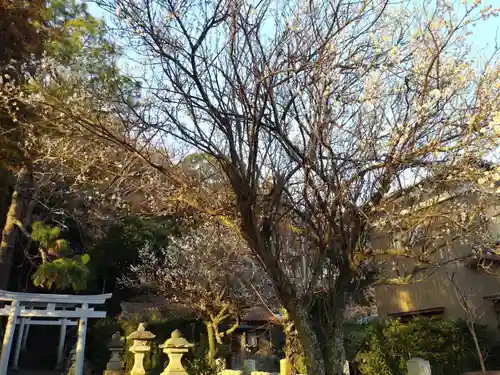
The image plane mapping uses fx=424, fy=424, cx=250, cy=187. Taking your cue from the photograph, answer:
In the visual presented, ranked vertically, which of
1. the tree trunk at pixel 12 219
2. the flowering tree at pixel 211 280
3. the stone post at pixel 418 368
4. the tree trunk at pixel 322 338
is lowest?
the stone post at pixel 418 368

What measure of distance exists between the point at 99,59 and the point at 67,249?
710cm

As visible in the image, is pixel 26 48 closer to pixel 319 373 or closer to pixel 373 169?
pixel 373 169

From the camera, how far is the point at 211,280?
11055mm

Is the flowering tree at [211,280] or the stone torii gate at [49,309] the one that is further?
the flowering tree at [211,280]

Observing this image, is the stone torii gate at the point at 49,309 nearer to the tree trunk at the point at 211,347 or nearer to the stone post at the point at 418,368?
the tree trunk at the point at 211,347

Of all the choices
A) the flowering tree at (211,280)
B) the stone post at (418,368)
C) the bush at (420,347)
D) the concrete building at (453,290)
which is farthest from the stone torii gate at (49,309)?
the stone post at (418,368)

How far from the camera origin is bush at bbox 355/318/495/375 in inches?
332

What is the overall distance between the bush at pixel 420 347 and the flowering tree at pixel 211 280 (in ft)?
8.45

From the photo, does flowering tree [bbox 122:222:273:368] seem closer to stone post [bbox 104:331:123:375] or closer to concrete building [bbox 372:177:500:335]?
stone post [bbox 104:331:123:375]

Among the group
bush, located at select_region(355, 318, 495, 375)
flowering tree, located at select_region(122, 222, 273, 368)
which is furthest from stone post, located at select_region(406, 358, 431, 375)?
flowering tree, located at select_region(122, 222, 273, 368)

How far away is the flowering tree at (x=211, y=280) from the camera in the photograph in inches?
422

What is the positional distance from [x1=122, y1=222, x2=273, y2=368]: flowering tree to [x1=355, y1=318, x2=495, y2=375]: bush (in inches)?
101

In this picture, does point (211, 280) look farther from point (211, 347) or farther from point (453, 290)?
point (453, 290)

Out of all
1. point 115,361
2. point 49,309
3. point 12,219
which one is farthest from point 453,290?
point 12,219
